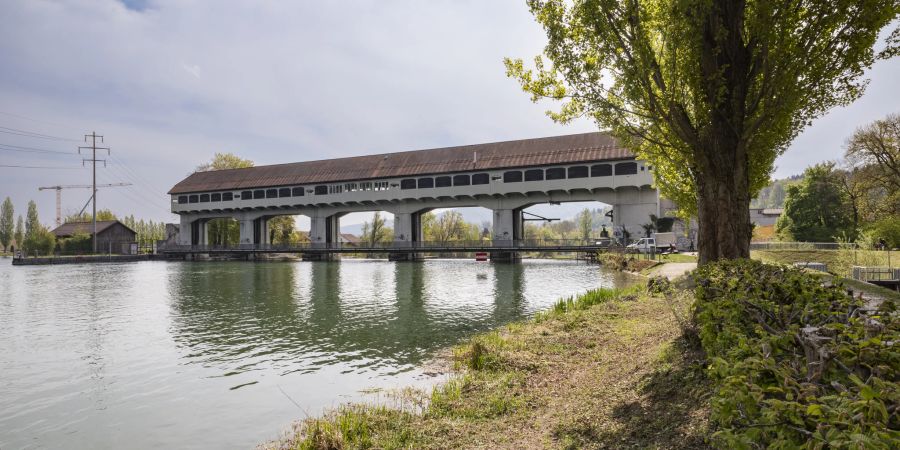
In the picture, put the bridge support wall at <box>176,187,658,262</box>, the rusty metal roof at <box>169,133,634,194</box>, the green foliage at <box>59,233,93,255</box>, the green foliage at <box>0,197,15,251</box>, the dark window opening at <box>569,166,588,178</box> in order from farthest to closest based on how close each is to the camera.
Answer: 1. the green foliage at <box>0,197,15,251</box>
2. the green foliage at <box>59,233,93,255</box>
3. the rusty metal roof at <box>169,133,634,194</box>
4. the dark window opening at <box>569,166,588,178</box>
5. the bridge support wall at <box>176,187,658,262</box>

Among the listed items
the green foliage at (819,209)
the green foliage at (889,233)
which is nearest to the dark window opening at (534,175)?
the green foliage at (819,209)

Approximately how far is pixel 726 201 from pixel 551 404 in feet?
20.6

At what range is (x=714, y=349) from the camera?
458 cm

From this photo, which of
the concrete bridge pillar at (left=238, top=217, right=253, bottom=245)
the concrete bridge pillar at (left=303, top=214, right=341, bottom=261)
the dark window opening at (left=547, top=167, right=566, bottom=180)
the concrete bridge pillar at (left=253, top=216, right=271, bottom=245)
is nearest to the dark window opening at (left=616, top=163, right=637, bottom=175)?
the dark window opening at (left=547, top=167, right=566, bottom=180)

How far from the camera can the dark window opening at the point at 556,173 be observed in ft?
160

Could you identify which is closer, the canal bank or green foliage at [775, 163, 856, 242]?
green foliage at [775, 163, 856, 242]

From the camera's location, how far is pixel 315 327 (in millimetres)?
15203

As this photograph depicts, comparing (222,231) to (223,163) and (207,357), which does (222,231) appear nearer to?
(223,163)

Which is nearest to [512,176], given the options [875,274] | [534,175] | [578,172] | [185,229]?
[534,175]

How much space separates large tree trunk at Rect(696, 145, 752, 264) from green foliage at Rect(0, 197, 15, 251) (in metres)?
153

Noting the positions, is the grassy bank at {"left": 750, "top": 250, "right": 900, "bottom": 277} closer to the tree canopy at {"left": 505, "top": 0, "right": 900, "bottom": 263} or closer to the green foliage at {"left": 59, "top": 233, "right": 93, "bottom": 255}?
the tree canopy at {"left": 505, "top": 0, "right": 900, "bottom": 263}

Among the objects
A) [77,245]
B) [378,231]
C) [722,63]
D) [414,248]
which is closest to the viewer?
[722,63]

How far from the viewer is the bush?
2.09m

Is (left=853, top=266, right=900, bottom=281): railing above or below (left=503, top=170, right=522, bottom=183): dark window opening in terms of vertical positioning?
below
